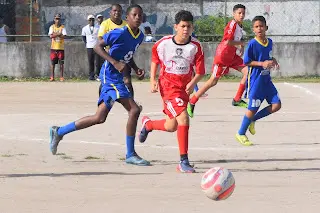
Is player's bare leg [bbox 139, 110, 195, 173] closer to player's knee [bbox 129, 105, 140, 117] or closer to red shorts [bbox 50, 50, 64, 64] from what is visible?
player's knee [bbox 129, 105, 140, 117]

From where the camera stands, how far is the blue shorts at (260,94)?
12602mm

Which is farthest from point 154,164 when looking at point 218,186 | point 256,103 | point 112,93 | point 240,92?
point 240,92

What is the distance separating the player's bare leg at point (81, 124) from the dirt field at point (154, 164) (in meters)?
0.22

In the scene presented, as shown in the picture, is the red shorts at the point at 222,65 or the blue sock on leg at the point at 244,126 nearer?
the blue sock on leg at the point at 244,126

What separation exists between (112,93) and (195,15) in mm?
17480

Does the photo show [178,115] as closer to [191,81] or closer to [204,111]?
[191,81]

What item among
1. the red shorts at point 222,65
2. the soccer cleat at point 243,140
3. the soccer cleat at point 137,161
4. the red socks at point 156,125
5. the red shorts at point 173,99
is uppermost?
the red shorts at point 173,99

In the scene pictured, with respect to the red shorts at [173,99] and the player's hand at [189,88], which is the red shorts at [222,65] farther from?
the player's hand at [189,88]

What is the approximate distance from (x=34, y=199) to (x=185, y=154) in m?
2.25

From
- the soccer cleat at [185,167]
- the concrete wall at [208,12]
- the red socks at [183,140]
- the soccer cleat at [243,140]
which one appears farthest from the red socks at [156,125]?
the concrete wall at [208,12]

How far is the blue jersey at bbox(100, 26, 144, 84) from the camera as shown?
1063 centimetres

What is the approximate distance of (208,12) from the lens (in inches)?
1094

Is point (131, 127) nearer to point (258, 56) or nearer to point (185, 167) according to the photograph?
point (185, 167)

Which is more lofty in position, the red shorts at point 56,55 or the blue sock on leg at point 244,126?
the blue sock on leg at point 244,126
